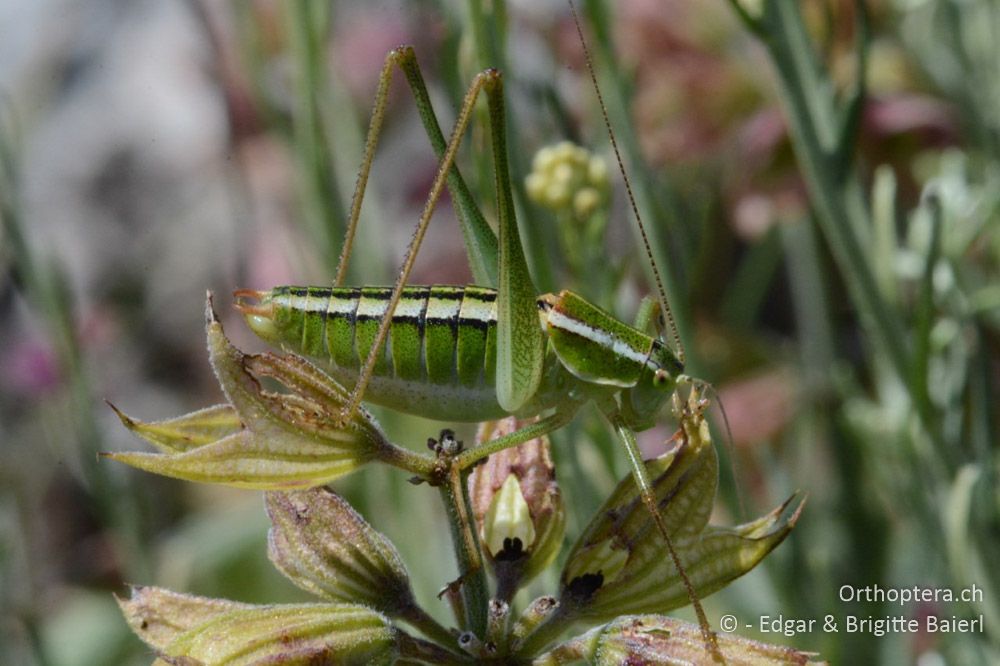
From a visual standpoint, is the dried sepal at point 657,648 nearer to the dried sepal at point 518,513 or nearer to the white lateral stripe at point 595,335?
the dried sepal at point 518,513

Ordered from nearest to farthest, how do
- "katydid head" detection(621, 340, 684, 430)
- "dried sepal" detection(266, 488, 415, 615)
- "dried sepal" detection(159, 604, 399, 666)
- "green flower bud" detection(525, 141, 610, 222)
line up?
"dried sepal" detection(159, 604, 399, 666) → "dried sepal" detection(266, 488, 415, 615) → "katydid head" detection(621, 340, 684, 430) → "green flower bud" detection(525, 141, 610, 222)

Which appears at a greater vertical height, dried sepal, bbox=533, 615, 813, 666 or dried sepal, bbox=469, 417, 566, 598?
dried sepal, bbox=469, 417, 566, 598

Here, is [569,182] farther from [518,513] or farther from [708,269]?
[708,269]

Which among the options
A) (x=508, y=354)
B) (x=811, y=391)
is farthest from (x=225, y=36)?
(x=508, y=354)

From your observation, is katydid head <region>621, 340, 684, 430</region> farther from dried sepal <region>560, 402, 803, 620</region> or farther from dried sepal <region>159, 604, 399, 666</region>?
dried sepal <region>159, 604, 399, 666</region>

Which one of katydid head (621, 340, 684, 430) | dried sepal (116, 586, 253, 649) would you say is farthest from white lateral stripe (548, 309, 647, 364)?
dried sepal (116, 586, 253, 649)

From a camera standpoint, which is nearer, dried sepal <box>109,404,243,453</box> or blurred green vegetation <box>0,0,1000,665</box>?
dried sepal <box>109,404,243,453</box>

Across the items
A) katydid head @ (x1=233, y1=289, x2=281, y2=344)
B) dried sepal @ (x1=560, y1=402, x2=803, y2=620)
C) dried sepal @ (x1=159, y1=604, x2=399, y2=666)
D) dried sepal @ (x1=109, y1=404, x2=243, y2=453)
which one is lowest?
dried sepal @ (x1=560, y1=402, x2=803, y2=620)

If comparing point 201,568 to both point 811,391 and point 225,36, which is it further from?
point 225,36

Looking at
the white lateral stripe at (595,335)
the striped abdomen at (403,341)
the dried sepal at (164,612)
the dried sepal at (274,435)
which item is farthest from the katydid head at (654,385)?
the dried sepal at (164,612)
